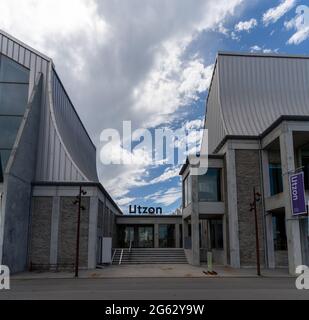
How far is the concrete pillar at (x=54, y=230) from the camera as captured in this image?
1080 inches

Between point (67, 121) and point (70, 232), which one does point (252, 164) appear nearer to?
point (70, 232)

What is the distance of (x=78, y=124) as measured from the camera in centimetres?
4425

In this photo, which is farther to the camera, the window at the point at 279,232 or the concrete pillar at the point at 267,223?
the window at the point at 279,232

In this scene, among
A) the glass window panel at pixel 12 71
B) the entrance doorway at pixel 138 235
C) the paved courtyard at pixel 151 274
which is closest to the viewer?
the paved courtyard at pixel 151 274

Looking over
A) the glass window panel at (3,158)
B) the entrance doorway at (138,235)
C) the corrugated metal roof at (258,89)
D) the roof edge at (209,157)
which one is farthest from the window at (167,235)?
the glass window panel at (3,158)

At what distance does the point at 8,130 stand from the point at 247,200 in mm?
19420

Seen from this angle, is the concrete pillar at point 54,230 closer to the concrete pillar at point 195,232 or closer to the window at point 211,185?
the concrete pillar at point 195,232

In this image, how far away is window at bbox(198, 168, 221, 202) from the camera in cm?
3195

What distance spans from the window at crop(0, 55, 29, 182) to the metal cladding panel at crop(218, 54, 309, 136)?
57.6 ft

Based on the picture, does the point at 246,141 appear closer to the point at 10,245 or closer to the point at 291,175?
the point at 291,175

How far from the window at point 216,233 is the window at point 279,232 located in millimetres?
5692

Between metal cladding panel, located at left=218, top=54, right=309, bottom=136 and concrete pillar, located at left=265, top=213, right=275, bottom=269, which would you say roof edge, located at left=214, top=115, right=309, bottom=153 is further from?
concrete pillar, located at left=265, top=213, right=275, bottom=269

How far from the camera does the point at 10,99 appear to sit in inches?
1203

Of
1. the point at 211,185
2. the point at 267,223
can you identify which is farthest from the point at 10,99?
the point at 267,223
